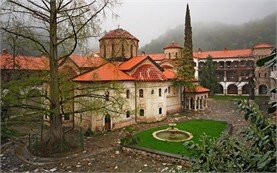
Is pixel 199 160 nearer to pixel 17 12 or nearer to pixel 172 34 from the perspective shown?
pixel 17 12

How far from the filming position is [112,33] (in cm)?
2788

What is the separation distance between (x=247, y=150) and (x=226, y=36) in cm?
10423

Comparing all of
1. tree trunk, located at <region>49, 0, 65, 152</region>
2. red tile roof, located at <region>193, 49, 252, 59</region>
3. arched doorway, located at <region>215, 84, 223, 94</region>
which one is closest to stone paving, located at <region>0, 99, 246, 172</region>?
→ tree trunk, located at <region>49, 0, 65, 152</region>

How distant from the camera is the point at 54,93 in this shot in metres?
14.7

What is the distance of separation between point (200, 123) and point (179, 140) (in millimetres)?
5968

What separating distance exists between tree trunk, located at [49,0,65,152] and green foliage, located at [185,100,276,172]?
11491 millimetres

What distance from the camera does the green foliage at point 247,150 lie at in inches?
117

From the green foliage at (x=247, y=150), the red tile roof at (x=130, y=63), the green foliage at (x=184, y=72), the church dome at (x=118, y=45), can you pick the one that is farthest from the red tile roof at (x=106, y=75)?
the green foliage at (x=247, y=150)

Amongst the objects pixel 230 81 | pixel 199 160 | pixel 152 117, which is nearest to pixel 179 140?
pixel 152 117

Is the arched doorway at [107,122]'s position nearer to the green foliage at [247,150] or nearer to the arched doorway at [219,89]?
the green foliage at [247,150]

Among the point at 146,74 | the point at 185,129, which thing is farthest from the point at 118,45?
the point at 185,129

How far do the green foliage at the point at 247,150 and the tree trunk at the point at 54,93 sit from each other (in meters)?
11.5

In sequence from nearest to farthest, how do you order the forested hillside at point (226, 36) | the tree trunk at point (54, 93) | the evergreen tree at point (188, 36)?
1. the tree trunk at point (54, 93)
2. the evergreen tree at point (188, 36)
3. the forested hillside at point (226, 36)

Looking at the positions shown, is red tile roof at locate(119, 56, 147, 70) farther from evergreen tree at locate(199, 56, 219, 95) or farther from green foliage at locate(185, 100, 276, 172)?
evergreen tree at locate(199, 56, 219, 95)
